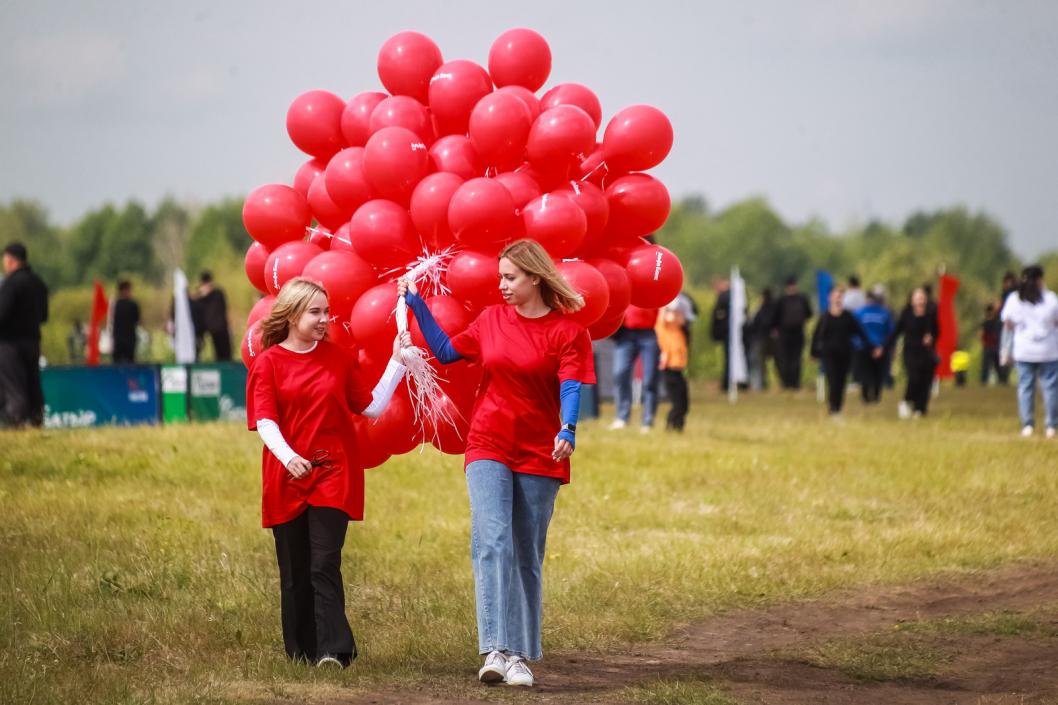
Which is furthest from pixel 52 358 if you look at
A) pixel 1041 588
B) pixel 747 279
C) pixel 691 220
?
pixel 691 220

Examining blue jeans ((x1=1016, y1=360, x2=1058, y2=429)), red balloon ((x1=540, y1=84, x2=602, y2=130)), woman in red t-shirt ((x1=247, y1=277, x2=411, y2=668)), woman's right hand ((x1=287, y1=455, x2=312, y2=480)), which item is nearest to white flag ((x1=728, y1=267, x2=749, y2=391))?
blue jeans ((x1=1016, y1=360, x2=1058, y2=429))

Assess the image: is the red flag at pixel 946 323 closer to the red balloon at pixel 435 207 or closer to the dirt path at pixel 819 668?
the dirt path at pixel 819 668

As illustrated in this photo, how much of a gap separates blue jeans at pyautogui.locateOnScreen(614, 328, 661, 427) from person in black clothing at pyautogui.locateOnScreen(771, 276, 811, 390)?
12.6 metres

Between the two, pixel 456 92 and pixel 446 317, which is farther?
pixel 456 92

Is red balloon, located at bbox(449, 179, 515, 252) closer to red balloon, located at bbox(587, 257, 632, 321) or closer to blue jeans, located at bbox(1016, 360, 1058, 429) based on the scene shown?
red balloon, located at bbox(587, 257, 632, 321)

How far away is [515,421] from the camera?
23.2 feet

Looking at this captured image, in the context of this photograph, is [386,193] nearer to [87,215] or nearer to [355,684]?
[355,684]

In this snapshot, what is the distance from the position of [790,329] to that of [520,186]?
937 inches

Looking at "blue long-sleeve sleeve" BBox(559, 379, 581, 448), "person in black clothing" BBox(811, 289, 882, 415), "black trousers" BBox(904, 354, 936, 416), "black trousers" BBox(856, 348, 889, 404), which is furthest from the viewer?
"black trousers" BBox(856, 348, 889, 404)

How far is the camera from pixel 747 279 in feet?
440

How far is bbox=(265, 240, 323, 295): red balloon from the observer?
307 inches

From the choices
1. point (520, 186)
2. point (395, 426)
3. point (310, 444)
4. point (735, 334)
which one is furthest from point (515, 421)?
point (735, 334)

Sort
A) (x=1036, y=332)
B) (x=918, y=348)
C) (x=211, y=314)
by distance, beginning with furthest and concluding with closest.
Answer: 1. (x=211, y=314)
2. (x=918, y=348)
3. (x=1036, y=332)

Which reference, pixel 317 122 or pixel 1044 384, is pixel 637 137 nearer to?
pixel 317 122
